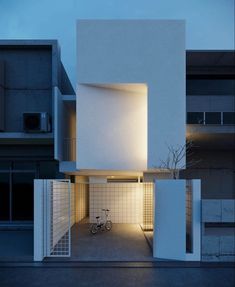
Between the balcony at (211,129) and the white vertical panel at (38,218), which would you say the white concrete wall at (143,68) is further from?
the white vertical panel at (38,218)

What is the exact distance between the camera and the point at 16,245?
947 cm

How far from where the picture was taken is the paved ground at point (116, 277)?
6180 millimetres

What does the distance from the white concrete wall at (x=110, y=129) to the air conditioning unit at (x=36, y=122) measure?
147 centimetres

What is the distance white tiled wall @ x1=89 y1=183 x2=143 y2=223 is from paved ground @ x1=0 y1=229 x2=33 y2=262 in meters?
3.48

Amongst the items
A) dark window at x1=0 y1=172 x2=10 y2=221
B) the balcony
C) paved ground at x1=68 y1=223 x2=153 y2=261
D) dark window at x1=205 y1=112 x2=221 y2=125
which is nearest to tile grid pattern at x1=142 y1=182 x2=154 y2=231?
paved ground at x1=68 y1=223 x2=153 y2=261

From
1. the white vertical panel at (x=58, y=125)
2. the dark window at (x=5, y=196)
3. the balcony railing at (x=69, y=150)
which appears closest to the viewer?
the white vertical panel at (x=58, y=125)

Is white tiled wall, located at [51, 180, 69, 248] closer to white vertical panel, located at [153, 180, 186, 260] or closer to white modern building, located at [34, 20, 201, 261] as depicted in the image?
white modern building, located at [34, 20, 201, 261]

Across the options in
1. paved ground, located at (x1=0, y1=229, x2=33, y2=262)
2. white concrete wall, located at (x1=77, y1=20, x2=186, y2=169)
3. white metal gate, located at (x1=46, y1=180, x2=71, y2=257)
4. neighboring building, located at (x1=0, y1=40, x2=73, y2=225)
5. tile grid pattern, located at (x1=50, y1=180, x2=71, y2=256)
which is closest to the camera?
paved ground, located at (x1=0, y1=229, x2=33, y2=262)

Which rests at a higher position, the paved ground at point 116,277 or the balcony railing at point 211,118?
the balcony railing at point 211,118

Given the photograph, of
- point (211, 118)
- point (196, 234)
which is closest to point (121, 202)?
point (211, 118)

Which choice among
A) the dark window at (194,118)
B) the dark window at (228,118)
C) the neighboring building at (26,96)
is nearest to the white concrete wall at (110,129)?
the neighboring building at (26,96)

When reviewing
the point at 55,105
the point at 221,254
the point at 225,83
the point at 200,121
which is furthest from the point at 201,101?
the point at 221,254

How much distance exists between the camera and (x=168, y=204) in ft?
25.7

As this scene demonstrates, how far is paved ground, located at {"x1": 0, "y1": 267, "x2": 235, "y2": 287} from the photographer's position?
6.18 m
